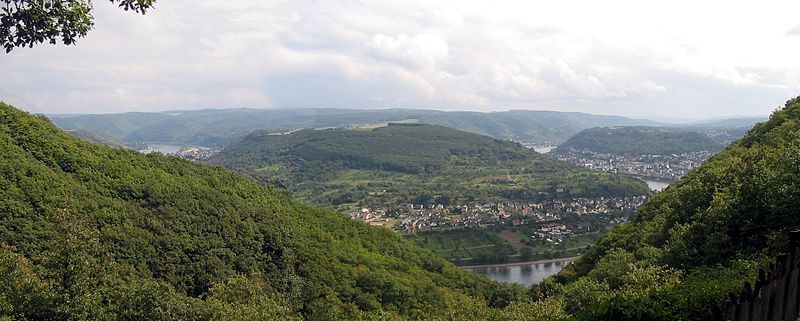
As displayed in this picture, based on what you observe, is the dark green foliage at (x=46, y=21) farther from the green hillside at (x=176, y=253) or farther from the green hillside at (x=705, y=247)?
the green hillside at (x=176, y=253)

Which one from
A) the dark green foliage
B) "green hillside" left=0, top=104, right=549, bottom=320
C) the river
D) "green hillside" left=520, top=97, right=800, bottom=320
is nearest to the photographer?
the dark green foliage

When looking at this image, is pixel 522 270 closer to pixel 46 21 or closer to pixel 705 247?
pixel 705 247

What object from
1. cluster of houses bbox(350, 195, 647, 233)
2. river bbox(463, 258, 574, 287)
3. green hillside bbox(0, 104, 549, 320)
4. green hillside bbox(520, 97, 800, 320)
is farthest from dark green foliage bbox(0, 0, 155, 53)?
cluster of houses bbox(350, 195, 647, 233)

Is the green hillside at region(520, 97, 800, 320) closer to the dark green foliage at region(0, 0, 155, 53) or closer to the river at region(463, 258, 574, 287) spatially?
the dark green foliage at region(0, 0, 155, 53)

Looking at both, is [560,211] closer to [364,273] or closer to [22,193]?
[364,273]

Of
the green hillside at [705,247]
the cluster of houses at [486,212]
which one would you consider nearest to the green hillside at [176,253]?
the green hillside at [705,247]

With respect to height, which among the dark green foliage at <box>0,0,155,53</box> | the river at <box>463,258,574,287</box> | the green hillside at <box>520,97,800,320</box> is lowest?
the river at <box>463,258,574,287</box>

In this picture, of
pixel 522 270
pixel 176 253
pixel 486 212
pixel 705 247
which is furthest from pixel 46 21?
pixel 486 212
